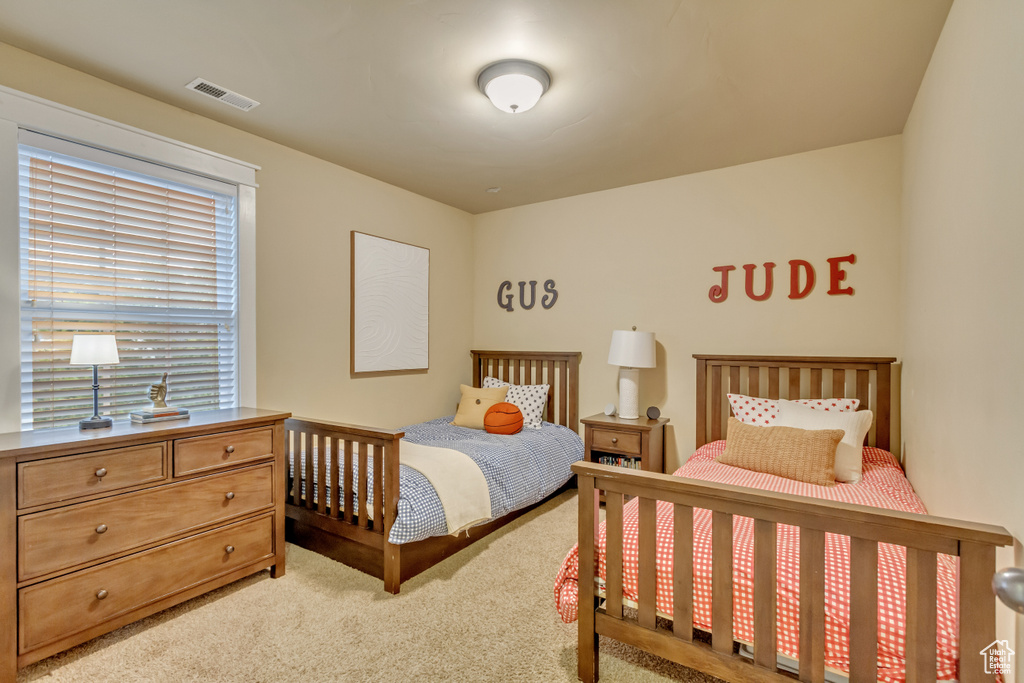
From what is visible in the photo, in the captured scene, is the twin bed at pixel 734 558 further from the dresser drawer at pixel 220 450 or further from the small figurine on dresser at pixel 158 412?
the small figurine on dresser at pixel 158 412

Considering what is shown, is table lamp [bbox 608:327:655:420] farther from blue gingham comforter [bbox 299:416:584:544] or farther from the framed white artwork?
the framed white artwork

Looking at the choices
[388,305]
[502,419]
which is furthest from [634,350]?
[388,305]

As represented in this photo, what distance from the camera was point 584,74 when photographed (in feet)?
6.91

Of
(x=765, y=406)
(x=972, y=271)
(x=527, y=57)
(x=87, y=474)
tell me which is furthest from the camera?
(x=765, y=406)

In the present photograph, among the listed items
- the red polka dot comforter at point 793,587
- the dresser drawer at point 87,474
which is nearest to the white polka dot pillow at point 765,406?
the red polka dot comforter at point 793,587

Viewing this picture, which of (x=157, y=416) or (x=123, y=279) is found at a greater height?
(x=123, y=279)

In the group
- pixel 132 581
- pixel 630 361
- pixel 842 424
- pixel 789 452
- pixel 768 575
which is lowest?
pixel 132 581

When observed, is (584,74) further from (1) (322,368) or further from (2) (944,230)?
(1) (322,368)

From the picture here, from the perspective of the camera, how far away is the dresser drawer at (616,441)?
3.23 meters

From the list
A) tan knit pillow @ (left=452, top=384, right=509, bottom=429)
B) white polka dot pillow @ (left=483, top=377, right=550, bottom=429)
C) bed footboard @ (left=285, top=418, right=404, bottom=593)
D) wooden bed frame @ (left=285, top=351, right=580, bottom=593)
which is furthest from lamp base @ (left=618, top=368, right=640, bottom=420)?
bed footboard @ (left=285, top=418, right=404, bottom=593)

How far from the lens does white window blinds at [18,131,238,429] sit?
208cm

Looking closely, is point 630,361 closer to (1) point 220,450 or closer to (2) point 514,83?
(2) point 514,83

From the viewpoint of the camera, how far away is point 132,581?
1.89 metres

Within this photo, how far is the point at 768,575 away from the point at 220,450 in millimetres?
2181
